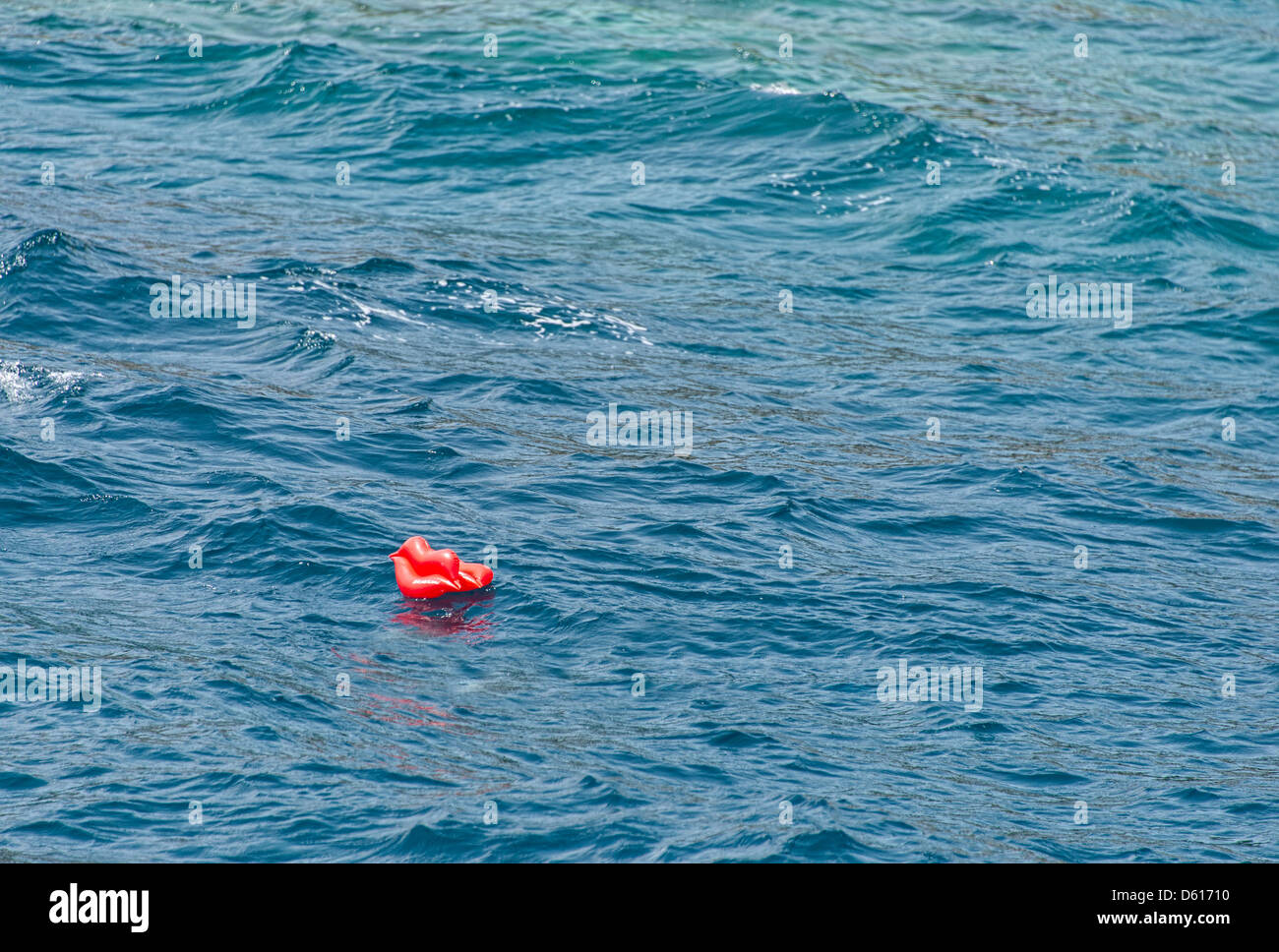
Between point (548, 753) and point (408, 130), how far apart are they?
65.1ft

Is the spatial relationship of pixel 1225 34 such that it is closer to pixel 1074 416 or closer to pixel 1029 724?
pixel 1074 416

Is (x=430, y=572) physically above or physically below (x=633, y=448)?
below

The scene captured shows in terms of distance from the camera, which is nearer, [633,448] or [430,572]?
[430,572]

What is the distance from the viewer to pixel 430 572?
13.9 metres

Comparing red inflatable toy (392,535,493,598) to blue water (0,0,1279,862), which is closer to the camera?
blue water (0,0,1279,862)

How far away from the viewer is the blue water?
11.7m

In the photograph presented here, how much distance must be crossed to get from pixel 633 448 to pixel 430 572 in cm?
482

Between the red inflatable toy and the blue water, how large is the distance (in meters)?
0.18

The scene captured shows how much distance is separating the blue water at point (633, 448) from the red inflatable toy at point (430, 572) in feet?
0.58

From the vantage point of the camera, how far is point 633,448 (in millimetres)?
18219

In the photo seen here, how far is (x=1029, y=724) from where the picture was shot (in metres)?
12.9

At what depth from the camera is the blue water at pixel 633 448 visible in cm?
1168

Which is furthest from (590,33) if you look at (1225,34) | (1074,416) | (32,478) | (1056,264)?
(32,478)

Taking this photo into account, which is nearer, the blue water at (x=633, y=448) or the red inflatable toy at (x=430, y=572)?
the blue water at (x=633, y=448)
